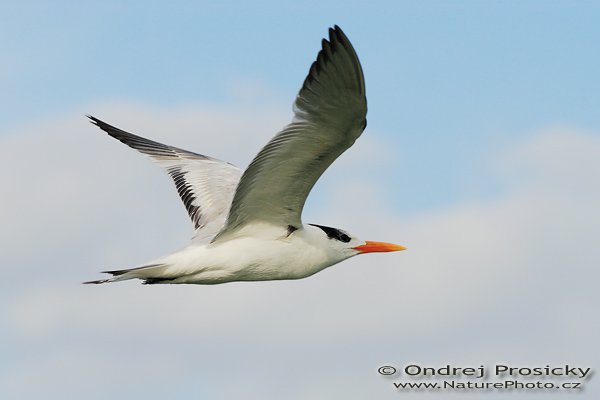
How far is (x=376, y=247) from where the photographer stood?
12.8 metres

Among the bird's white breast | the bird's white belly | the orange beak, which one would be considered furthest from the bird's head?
the bird's white belly

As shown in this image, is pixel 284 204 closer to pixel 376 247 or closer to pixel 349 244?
pixel 349 244

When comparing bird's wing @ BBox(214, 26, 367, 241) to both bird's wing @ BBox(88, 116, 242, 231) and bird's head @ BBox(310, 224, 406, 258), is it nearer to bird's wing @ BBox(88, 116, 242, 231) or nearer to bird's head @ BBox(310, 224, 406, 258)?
bird's head @ BBox(310, 224, 406, 258)

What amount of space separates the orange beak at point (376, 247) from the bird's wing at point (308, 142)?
1171mm

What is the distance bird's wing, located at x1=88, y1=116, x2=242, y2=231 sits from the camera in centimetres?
1355

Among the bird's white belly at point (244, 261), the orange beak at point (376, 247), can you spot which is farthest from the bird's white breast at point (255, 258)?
the orange beak at point (376, 247)

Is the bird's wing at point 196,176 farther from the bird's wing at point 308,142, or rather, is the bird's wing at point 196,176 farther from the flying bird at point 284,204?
the bird's wing at point 308,142

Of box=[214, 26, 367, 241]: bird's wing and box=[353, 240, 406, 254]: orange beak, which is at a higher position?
box=[214, 26, 367, 241]: bird's wing

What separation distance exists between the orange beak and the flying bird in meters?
0.01

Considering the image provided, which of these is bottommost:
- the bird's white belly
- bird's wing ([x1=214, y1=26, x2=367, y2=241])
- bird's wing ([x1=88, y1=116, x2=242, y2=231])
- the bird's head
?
the bird's white belly

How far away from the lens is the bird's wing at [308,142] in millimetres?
9398

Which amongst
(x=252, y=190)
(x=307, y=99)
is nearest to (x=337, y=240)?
(x=252, y=190)

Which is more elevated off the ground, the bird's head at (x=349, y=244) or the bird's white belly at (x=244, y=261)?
the bird's head at (x=349, y=244)

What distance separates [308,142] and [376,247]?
2.93 meters
